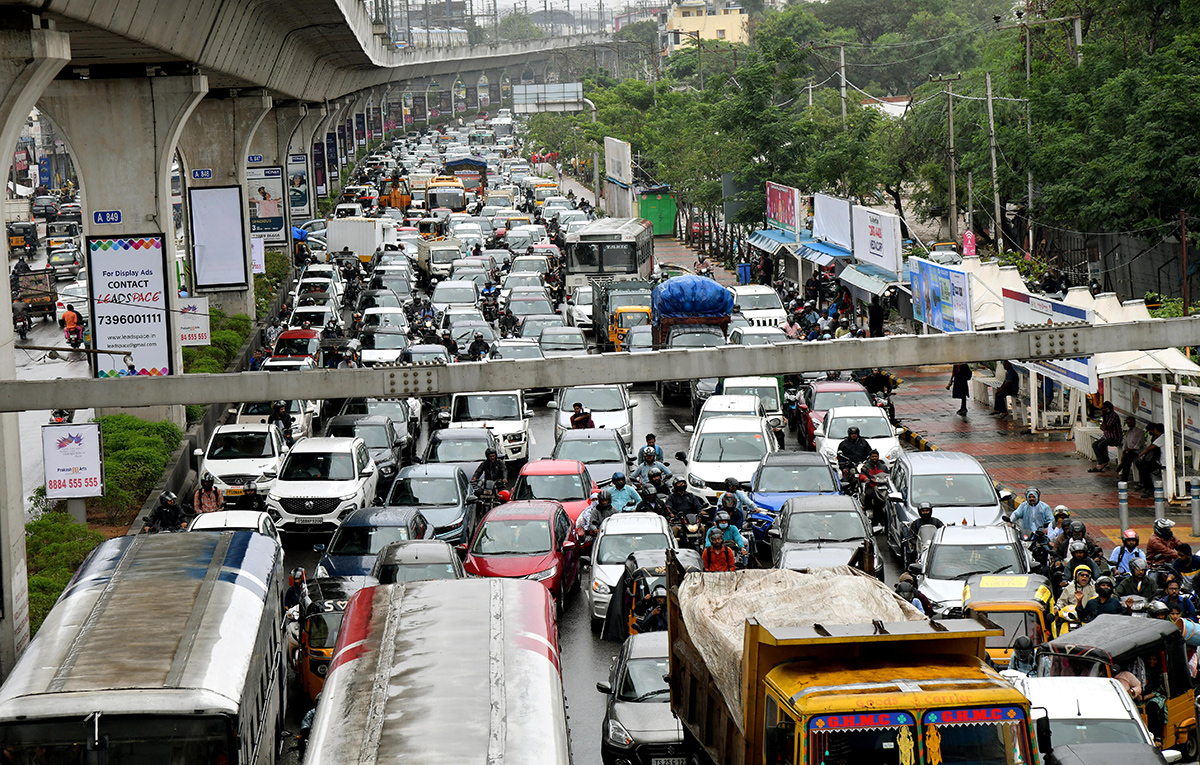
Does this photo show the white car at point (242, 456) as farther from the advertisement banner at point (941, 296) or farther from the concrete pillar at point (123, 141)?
the advertisement banner at point (941, 296)

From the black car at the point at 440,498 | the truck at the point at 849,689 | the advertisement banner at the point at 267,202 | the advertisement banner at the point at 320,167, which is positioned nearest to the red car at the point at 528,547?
the black car at the point at 440,498

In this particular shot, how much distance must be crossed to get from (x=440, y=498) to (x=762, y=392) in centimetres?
969

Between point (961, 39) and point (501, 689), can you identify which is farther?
point (961, 39)

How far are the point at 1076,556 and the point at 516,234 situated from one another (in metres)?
46.2

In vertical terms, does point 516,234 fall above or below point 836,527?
above

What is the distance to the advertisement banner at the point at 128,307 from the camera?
977 inches

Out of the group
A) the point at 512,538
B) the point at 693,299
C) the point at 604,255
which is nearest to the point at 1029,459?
the point at 693,299

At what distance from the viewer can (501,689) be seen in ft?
34.5

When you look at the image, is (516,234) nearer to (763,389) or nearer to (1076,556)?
(763,389)

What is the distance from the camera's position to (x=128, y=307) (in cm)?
2492

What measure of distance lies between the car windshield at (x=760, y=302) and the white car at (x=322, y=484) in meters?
16.3

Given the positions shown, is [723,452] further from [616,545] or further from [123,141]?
[123,141]

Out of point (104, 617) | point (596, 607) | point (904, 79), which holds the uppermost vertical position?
point (904, 79)

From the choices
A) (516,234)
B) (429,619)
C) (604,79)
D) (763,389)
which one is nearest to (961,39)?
(604,79)
